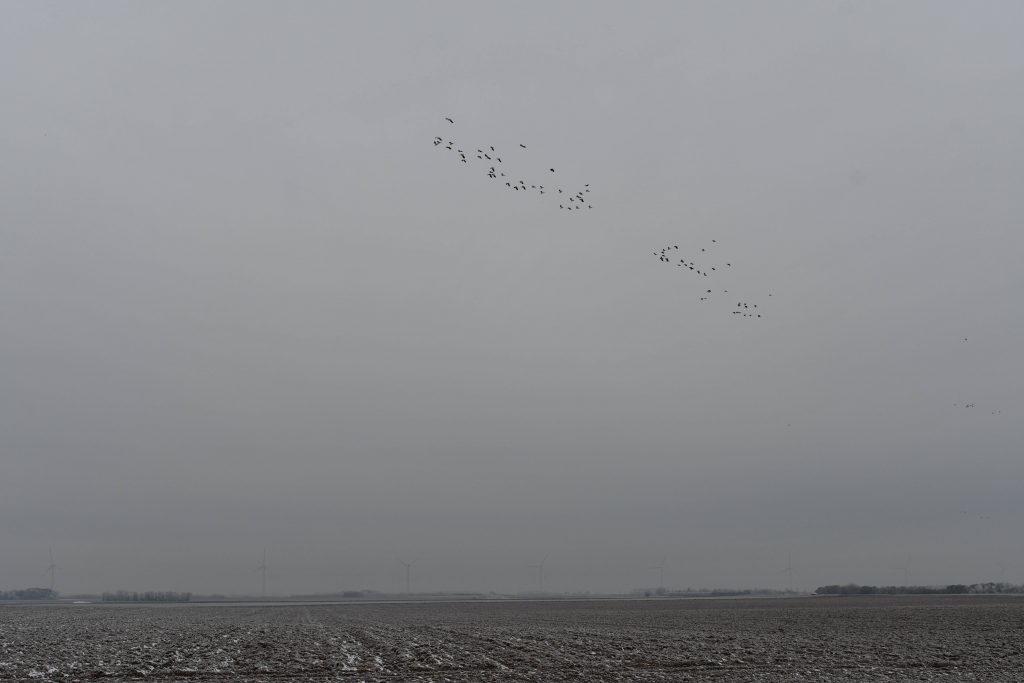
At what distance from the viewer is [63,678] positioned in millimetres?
30812

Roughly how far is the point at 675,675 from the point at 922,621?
161 ft

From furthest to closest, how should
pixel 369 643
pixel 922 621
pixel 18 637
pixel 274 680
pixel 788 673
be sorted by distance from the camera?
pixel 922 621
pixel 18 637
pixel 369 643
pixel 788 673
pixel 274 680

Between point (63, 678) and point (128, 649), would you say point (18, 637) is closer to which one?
point (128, 649)

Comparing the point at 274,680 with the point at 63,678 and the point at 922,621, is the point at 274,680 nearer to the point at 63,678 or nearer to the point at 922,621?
the point at 63,678

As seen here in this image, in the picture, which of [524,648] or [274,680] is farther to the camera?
Answer: [524,648]

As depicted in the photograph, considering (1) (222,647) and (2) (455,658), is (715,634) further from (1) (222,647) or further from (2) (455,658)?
(1) (222,647)

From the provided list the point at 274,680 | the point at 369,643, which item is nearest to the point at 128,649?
the point at 369,643

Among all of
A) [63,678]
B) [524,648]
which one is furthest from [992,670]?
[63,678]

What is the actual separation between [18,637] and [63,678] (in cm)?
2965

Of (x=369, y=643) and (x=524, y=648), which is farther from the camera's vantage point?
(x=369, y=643)

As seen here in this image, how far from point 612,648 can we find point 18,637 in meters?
36.4

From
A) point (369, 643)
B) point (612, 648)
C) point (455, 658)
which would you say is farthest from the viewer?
point (369, 643)

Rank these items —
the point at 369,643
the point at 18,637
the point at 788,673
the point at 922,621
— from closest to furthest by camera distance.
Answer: the point at 788,673, the point at 369,643, the point at 18,637, the point at 922,621

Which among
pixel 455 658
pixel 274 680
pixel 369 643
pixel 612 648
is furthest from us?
pixel 369 643
